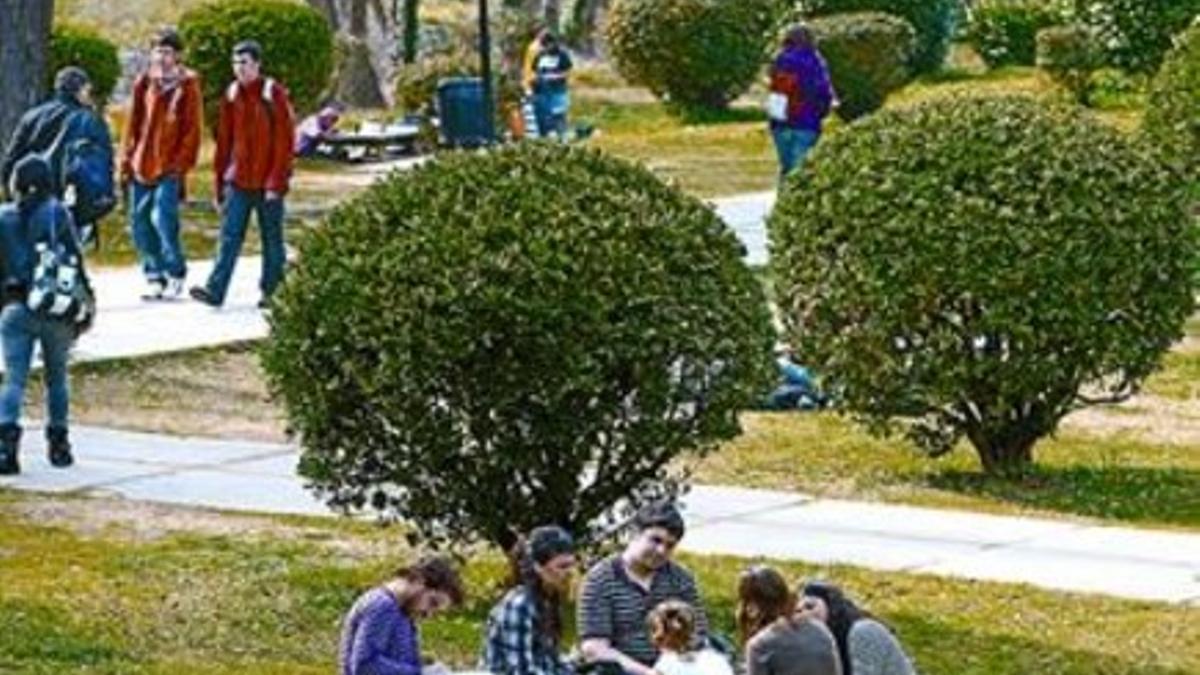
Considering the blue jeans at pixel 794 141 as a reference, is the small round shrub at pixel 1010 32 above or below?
below

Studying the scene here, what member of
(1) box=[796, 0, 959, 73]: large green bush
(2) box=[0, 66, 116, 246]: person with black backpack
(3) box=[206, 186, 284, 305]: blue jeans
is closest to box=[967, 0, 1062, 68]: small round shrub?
(1) box=[796, 0, 959, 73]: large green bush

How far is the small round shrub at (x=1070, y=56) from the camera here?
132ft

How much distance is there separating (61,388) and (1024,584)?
15.8 feet

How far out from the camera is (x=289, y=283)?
14.5 m

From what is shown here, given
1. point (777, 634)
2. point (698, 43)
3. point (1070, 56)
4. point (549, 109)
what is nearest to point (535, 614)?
point (777, 634)

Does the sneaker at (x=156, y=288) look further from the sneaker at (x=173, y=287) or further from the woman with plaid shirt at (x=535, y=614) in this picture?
the woman with plaid shirt at (x=535, y=614)

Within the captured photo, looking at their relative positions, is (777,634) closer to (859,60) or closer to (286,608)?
(286,608)

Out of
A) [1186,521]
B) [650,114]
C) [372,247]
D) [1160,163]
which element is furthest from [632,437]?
[650,114]

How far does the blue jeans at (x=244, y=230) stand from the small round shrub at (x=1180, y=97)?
6728 mm

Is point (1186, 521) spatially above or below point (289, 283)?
below

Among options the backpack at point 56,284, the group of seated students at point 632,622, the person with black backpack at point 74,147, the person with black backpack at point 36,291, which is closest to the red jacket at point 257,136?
the person with black backpack at point 74,147

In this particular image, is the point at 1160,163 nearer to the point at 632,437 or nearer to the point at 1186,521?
the point at 1186,521

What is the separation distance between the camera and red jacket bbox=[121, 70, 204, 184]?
2430 cm

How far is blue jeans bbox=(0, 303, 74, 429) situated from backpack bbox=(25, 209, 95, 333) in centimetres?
10
